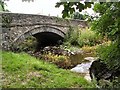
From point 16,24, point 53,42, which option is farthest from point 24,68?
point 53,42

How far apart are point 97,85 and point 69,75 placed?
155cm

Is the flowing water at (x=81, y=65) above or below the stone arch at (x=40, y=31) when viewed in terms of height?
below

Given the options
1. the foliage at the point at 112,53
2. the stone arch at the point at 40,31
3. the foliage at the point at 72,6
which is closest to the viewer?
the foliage at the point at 72,6

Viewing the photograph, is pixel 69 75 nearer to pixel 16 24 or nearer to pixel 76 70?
pixel 76 70

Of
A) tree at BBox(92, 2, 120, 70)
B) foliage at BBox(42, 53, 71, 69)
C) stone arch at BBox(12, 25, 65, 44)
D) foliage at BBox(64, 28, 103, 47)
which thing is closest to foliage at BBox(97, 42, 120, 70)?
tree at BBox(92, 2, 120, 70)

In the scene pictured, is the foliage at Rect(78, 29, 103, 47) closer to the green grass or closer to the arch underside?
the arch underside

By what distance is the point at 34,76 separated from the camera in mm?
8711

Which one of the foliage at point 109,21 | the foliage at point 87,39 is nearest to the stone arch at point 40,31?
the foliage at point 87,39

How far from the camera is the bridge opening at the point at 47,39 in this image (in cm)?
1767

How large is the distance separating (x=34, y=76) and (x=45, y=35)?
9.58 metres

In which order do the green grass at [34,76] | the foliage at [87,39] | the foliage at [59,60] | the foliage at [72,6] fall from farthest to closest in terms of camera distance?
1. the foliage at [87,39]
2. the foliage at [59,60]
3. the green grass at [34,76]
4. the foliage at [72,6]

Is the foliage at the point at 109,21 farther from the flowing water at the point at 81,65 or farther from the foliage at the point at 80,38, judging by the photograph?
the foliage at the point at 80,38

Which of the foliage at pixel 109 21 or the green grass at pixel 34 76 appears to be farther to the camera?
the green grass at pixel 34 76

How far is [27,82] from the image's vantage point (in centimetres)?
812
